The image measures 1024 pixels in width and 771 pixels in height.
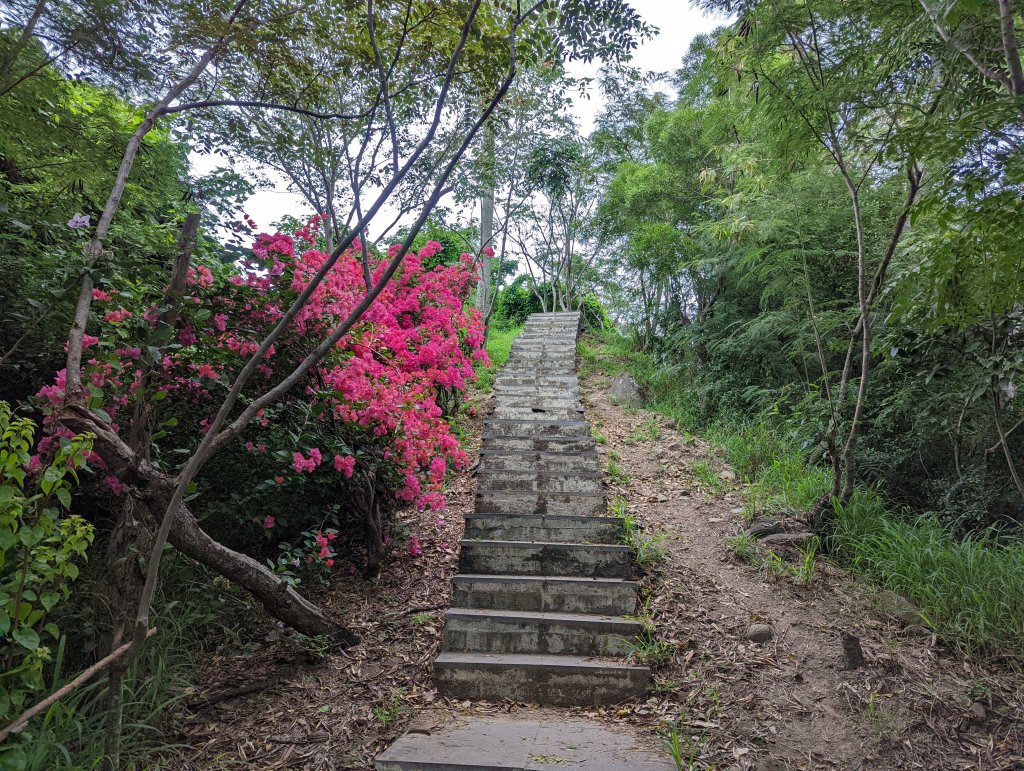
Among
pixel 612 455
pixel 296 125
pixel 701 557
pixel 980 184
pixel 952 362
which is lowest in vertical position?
pixel 701 557

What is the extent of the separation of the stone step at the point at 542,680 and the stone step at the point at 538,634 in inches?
5.5

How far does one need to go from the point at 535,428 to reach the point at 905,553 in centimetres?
334

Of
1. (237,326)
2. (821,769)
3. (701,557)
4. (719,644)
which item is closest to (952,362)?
(701,557)

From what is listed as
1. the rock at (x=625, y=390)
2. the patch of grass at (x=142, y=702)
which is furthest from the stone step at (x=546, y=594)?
the rock at (x=625, y=390)

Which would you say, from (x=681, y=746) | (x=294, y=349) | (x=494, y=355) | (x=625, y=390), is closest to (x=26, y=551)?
(x=294, y=349)

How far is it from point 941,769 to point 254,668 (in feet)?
11.2

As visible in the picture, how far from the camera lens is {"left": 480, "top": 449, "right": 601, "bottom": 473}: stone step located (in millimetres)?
5113

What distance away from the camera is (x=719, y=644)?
10.6 feet

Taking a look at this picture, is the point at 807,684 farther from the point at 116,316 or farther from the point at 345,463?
the point at 116,316

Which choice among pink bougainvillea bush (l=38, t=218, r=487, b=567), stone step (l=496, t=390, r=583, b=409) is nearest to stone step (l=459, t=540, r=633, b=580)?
pink bougainvillea bush (l=38, t=218, r=487, b=567)

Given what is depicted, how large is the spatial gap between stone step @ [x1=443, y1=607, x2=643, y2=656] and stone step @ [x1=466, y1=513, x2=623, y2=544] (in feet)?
2.64

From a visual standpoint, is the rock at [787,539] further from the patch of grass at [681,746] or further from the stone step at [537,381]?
the stone step at [537,381]

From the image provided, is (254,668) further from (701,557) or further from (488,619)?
(701,557)

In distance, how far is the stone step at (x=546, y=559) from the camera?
3.81 meters
